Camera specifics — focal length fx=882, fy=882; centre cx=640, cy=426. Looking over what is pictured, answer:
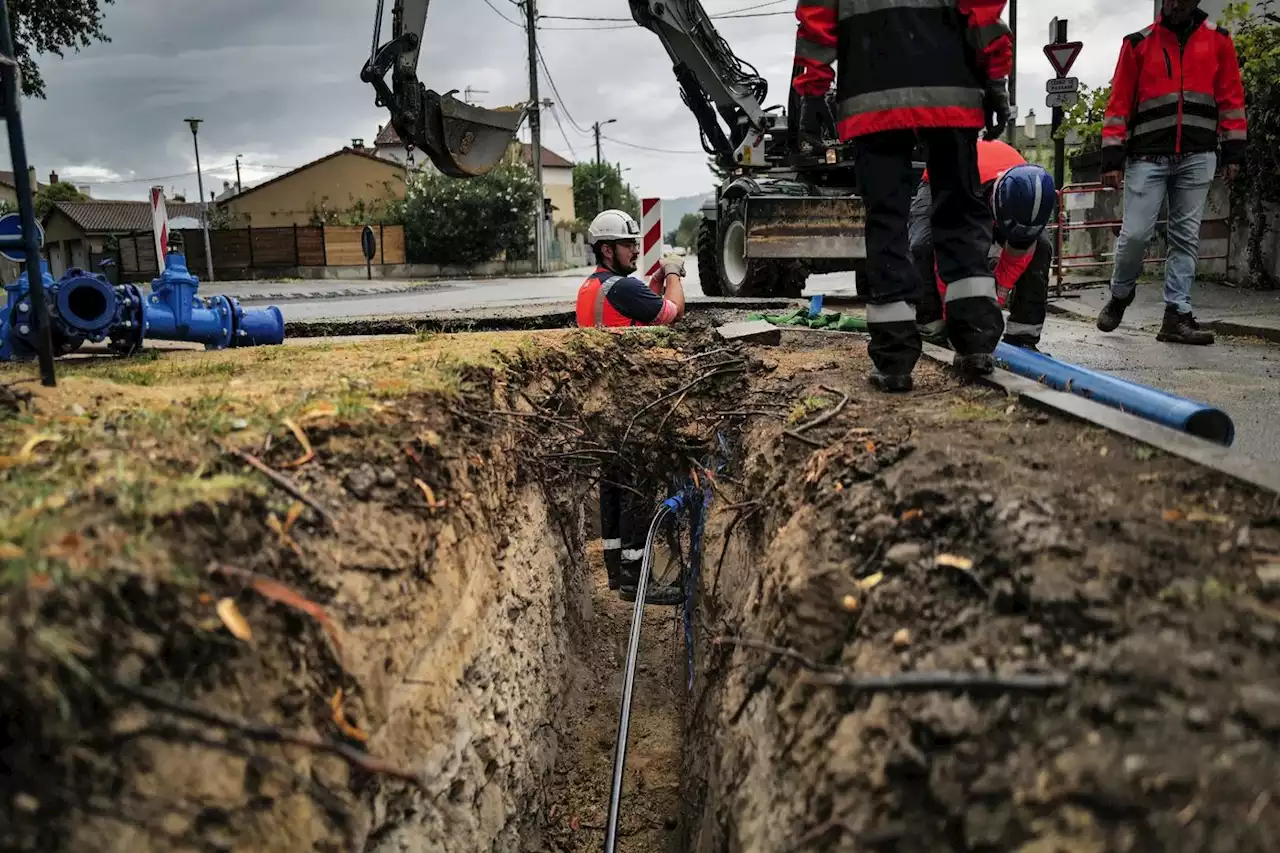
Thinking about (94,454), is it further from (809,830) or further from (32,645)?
(809,830)

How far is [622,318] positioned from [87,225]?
5274 cm

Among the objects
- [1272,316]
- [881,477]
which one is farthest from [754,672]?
[1272,316]

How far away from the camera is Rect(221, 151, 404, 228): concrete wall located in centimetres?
4397

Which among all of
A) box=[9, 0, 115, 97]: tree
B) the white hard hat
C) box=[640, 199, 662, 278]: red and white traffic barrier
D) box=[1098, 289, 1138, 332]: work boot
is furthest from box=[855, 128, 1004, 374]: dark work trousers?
box=[9, 0, 115, 97]: tree

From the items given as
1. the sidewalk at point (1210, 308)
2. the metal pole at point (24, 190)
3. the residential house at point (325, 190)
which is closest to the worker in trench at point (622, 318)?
the metal pole at point (24, 190)

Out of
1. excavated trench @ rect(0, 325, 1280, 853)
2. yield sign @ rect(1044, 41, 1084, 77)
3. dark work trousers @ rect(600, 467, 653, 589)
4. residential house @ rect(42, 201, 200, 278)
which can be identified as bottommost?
dark work trousers @ rect(600, 467, 653, 589)

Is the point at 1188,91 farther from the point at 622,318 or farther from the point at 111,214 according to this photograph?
the point at 111,214

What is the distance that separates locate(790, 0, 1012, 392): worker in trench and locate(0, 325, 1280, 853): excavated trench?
0.30 metres

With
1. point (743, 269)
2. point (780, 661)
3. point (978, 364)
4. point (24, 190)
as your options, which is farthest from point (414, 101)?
point (780, 661)

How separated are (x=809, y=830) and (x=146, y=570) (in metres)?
1.36

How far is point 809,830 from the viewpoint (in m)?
1.72

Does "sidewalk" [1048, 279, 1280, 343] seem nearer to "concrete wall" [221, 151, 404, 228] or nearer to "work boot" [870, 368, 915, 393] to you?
"work boot" [870, 368, 915, 393]

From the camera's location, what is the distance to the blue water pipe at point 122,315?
4293 mm

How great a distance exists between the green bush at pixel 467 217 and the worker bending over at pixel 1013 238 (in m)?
31.1
